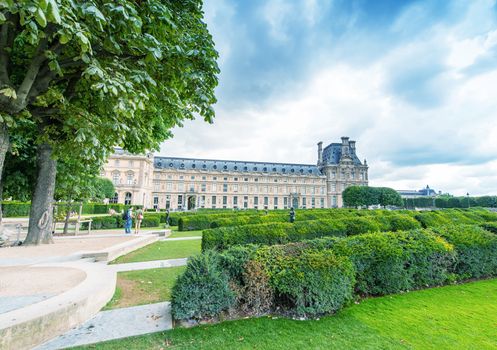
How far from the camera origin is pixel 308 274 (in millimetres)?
3895

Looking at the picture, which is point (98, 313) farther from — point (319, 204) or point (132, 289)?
point (319, 204)

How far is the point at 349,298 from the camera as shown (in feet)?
13.6

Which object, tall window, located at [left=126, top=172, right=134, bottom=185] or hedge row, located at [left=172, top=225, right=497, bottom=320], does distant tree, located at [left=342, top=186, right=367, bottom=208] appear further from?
hedge row, located at [left=172, top=225, right=497, bottom=320]

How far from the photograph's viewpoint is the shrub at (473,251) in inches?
230

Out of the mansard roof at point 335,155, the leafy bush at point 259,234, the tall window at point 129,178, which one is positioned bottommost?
the leafy bush at point 259,234

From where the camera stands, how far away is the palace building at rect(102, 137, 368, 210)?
62.3 metres

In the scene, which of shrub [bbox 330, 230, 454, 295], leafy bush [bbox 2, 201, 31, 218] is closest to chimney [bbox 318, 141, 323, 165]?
leafy bush [bbox 2, 201, 31, 218]

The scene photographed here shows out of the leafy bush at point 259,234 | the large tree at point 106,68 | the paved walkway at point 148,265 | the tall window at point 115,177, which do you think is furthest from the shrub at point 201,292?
the tall window at point 115,177

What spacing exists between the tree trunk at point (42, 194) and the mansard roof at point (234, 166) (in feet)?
186

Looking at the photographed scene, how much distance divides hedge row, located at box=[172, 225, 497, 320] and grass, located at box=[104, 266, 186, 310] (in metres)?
1.40

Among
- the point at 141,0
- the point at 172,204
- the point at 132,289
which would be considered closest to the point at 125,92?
the point at 141,0

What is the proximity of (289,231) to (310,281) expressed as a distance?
3.33m

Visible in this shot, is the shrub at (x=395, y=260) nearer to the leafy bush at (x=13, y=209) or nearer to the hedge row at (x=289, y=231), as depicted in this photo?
the hedge row at (x=289, y=231)

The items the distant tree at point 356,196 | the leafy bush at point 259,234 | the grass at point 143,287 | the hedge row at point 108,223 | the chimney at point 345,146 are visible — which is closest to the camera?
the grass at point 143,287
